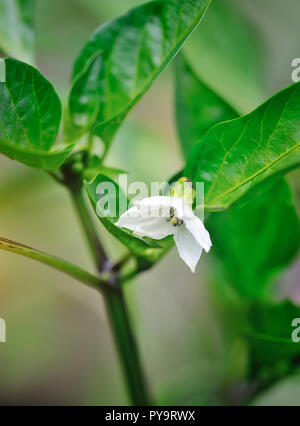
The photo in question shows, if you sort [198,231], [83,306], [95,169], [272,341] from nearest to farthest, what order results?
[198,231] → [95,169] → [272,341] → [83,306]

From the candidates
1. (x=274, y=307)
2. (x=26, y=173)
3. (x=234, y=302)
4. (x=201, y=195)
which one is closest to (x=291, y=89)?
(x=201, y=195)

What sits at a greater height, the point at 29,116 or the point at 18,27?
the point at 18,27

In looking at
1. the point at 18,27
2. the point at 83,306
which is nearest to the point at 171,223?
the point at 18,27

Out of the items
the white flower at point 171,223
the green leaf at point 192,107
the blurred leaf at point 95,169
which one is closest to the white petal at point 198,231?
the white flower at point 171,223

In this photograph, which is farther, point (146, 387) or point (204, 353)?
point (204, 353)

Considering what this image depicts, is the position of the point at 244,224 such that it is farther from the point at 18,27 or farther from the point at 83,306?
the point at 83,306

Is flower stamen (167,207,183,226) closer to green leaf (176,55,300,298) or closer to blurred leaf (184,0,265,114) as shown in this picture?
green leaf (176,55,300,298)
